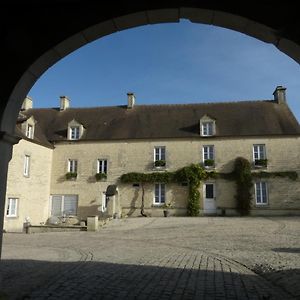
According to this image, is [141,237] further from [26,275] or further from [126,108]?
[126,108]

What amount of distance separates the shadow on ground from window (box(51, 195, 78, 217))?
18.0 meters

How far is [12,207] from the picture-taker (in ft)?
68.5

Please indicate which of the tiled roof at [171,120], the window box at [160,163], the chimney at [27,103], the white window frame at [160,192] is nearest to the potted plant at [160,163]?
the window box at [160,163]

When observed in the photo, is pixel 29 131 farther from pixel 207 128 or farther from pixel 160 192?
pixel 207 128

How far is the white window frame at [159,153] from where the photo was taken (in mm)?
25188

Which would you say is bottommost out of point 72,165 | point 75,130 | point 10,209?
point 10,209

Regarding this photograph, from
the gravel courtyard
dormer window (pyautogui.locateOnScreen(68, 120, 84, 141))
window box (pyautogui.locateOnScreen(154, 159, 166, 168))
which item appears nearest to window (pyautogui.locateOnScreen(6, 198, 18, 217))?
dormer window (pyautogui.locateOnScreen(68, 120, 84, 141))

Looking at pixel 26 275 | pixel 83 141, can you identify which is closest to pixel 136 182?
pixel 83 141

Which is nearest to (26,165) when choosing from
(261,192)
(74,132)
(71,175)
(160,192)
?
(71,175)

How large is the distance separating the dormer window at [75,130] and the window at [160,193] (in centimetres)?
652

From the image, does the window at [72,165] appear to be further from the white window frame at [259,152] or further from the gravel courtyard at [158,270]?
the gravel courtyard at [158,270]

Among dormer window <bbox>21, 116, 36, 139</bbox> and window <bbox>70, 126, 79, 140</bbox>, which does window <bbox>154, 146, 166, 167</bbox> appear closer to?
window <bbox>70, 126, 79, 140</bbox>

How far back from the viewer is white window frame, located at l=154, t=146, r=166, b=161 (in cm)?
2519

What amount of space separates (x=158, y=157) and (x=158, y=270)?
18.3 metres
